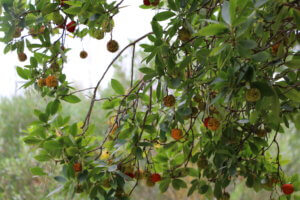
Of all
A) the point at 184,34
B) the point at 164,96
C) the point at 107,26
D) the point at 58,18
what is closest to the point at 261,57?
Result: the point at 184,34

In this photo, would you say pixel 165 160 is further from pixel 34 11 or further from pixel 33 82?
pixel 34 11

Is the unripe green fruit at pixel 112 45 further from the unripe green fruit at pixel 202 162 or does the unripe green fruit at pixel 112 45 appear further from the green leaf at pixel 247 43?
the green leaf at pixel 247 43

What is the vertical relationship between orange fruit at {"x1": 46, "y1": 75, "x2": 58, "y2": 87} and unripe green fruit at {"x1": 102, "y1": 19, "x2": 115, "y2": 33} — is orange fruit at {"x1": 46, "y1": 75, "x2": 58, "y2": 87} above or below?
below

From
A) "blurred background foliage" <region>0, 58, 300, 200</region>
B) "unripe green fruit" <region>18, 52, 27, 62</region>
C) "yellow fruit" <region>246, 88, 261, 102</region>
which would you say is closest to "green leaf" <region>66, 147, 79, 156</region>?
"unripe green fruit" <region>18, 52, 27, 62</region>

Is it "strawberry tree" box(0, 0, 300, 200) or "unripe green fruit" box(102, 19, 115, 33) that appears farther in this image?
"unripe green fruit" box(102, 19, 115, 33)

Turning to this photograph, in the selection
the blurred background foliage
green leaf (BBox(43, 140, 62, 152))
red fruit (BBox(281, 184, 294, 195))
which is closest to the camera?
green leaf (BBox(43, 140, 62, 152))

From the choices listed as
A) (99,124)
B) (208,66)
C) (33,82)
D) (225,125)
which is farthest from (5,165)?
(208,66)

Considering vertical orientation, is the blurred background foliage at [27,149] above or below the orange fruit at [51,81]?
below

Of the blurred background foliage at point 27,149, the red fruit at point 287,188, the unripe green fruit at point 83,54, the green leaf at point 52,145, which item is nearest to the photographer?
the green leaf at point 52,145

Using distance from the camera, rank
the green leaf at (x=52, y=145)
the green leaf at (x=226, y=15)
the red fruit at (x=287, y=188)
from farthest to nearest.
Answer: the red fruit at (x=287, y=188) < the green leaf at (x=52, y=145) < the green leaf at (x=226, y=15)

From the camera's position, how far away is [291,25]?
990 millimetres

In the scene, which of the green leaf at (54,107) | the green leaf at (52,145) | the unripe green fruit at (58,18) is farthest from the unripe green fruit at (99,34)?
the green leaf at (52,145)

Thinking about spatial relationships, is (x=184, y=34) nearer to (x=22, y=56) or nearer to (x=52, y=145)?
(x=52, y=145)

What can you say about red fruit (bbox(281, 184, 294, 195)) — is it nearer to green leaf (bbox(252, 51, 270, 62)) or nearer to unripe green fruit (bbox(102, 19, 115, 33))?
green leaf (bbox(252, 51, 270, 62))
